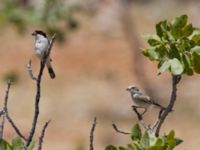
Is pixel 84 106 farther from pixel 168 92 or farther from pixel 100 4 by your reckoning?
pixel 100 4

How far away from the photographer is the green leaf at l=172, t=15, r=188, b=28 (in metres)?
3.18

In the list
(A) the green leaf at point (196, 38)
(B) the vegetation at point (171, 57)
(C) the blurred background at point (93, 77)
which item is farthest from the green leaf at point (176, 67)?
(C) the blurred background at point (93, 77)

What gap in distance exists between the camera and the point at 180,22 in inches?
126

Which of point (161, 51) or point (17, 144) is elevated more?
point (161, 51)

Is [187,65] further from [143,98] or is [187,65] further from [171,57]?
[143,98]

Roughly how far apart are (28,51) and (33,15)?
26.7 ft

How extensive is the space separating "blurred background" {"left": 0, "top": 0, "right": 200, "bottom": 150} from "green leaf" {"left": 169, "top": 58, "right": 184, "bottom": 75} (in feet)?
23.8

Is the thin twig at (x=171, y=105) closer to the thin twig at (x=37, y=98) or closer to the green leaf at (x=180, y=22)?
the green leaf at (x=180, y=22)

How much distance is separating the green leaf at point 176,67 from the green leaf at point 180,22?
179mm

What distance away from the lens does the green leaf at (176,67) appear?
118 inches

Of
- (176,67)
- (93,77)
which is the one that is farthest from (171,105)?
(93,77)

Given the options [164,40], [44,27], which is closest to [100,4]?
[44,27]

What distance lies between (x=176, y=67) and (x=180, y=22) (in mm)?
242

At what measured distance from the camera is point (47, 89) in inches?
626
